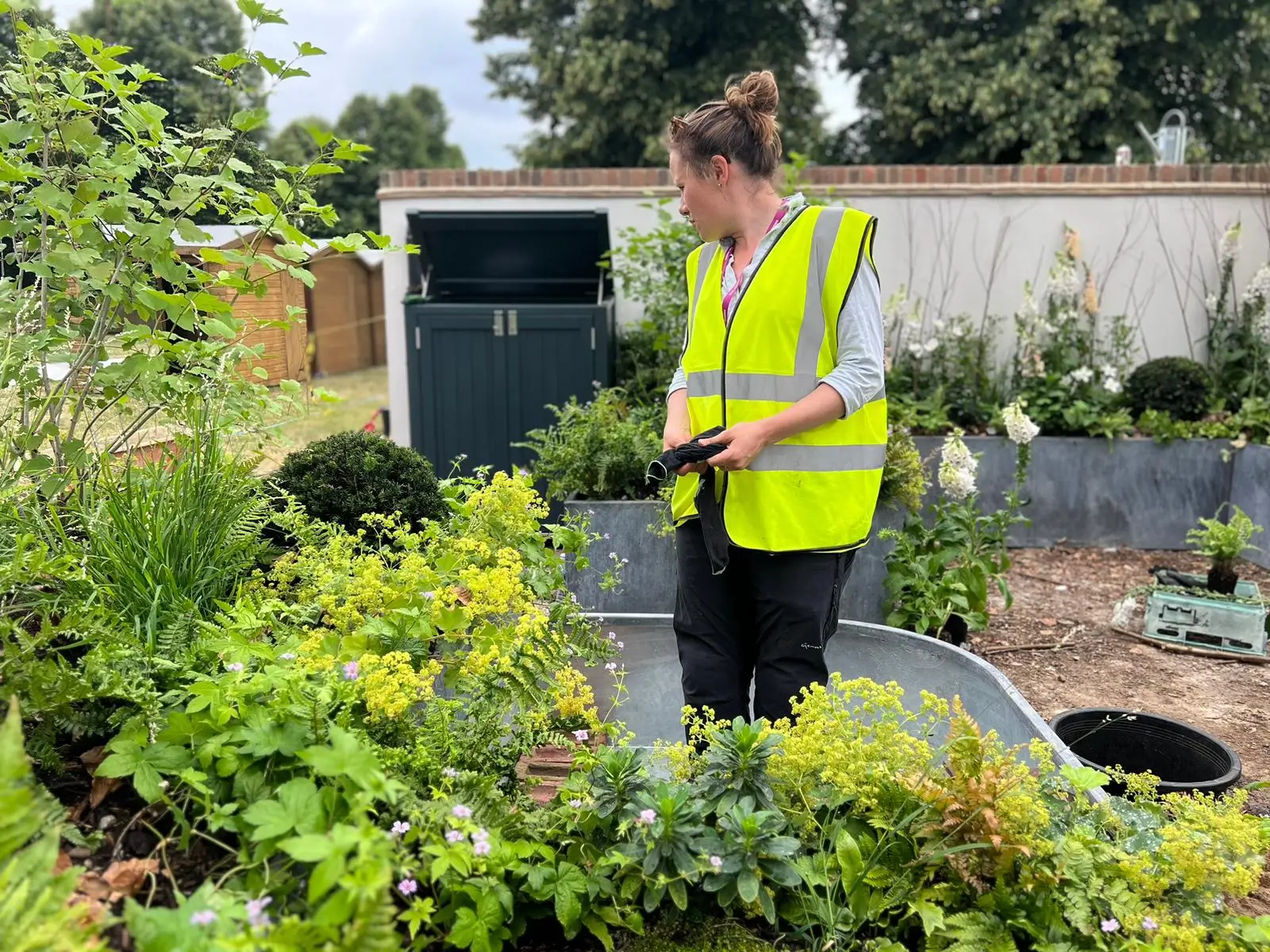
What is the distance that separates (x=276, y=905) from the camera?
122 centimetres

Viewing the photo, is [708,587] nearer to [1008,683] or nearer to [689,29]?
[1008,683]

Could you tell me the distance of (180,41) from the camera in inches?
265

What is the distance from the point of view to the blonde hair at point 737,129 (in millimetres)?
2033

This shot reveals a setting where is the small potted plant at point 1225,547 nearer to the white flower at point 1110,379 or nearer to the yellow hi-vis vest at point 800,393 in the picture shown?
the white flower at point 1110,379

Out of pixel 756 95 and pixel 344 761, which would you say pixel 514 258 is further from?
pixel 344 761

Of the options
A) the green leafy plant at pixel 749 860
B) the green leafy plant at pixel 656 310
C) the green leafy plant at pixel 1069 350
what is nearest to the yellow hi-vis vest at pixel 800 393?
the green leafy plant at pixel 749 860

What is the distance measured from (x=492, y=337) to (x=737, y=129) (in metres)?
3.34

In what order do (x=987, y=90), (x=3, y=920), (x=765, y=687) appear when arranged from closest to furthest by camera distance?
(x=3, y=920) → (x=765, y=687) → (x=987, y=90)

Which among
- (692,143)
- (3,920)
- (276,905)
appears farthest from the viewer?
(692,143)

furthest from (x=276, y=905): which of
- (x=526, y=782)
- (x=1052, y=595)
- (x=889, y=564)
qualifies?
(x=1052, y=595)

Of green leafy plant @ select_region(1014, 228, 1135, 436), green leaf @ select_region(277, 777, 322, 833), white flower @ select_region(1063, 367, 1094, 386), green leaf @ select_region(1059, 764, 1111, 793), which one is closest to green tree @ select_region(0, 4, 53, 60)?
green leaf @ select_region(277, 777, 322, 833)

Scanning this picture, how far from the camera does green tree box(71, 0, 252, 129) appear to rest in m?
3.23

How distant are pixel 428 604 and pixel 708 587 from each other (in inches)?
28.8

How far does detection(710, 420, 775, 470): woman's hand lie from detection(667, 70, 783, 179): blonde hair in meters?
0.58
